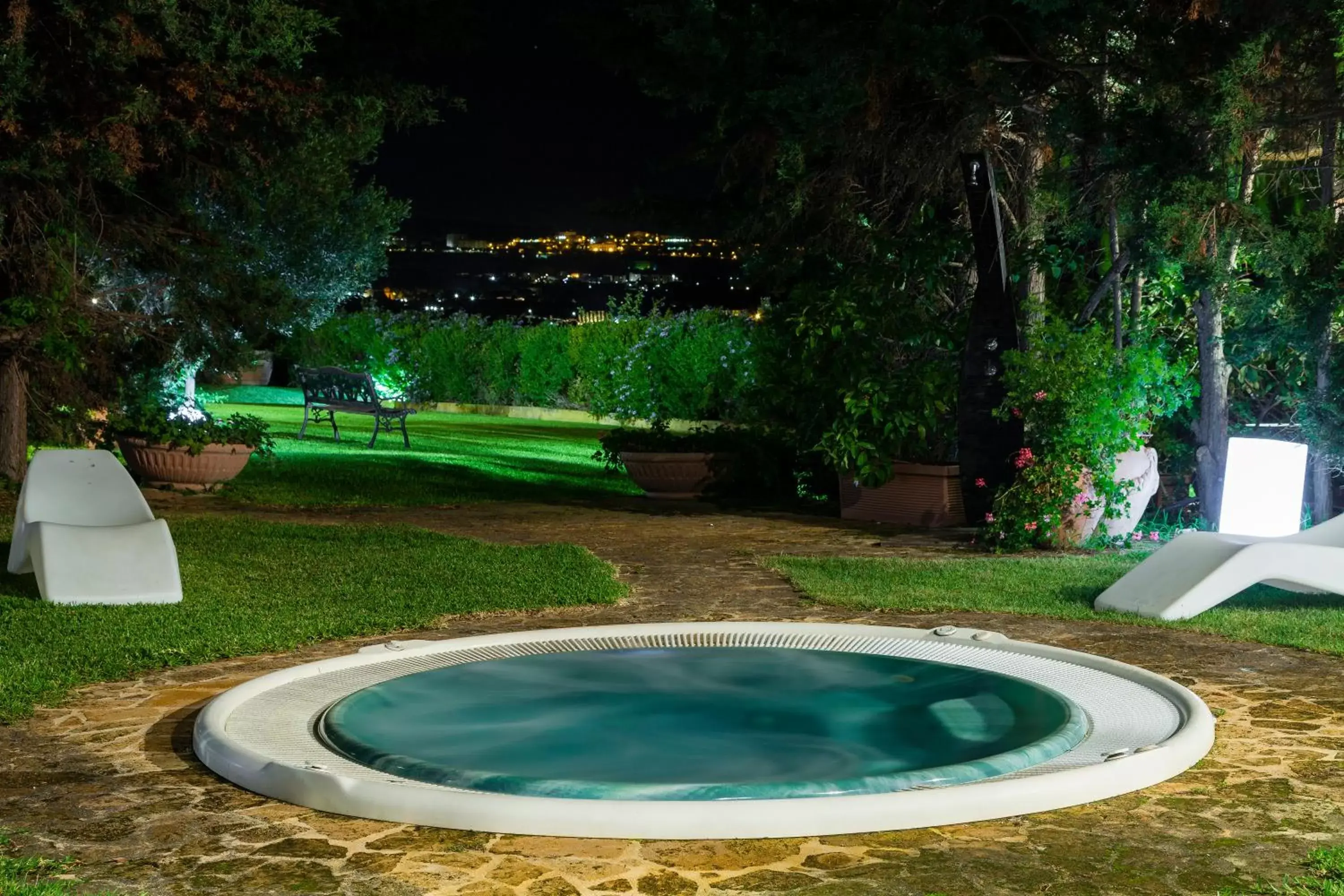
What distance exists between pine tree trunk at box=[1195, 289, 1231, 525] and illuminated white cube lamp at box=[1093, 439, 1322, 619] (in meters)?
2.18

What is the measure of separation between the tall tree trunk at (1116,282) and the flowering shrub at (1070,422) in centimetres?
39

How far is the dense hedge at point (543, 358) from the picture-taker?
24453mm

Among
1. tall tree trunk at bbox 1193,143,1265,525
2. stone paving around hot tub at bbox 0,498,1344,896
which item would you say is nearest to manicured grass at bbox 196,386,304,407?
tall tree trunk at bbox 1193,143,1265,525

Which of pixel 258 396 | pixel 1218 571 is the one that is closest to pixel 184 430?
pixel 1218 571

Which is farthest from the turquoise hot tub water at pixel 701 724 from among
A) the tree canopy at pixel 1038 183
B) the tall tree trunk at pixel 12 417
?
the tall tree trunk at pixel 12 417

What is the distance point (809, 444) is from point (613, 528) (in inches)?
78.7

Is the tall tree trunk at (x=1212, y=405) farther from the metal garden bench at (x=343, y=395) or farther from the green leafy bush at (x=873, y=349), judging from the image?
the metal garden bench at (x=343, y=395)

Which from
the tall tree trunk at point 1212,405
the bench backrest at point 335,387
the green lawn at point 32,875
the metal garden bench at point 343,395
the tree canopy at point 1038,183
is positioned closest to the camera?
the green lawn at point 32,875

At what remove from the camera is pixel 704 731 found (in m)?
5.22

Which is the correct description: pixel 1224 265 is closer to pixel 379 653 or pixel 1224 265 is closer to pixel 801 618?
pixel 801 618

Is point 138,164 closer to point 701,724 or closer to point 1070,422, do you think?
point 1070,422

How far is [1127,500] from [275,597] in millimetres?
5791

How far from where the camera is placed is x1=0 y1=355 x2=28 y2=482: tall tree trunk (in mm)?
12555

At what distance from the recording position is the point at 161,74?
10578 mm
